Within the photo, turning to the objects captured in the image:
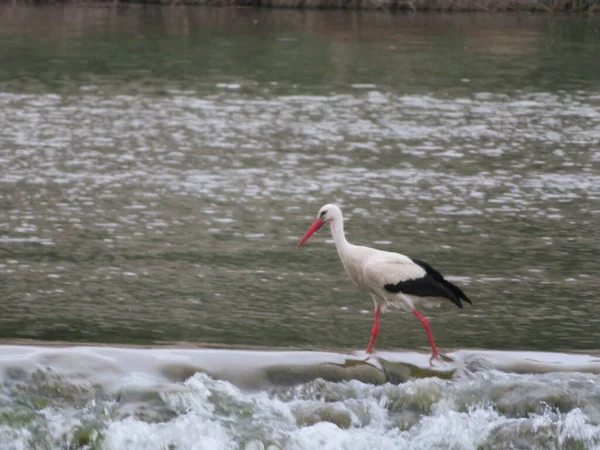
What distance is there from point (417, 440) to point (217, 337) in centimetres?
222

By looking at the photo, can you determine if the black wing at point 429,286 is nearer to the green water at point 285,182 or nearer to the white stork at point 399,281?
the white stork at point 399,281

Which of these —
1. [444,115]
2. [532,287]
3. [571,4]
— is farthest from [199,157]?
[571,4]

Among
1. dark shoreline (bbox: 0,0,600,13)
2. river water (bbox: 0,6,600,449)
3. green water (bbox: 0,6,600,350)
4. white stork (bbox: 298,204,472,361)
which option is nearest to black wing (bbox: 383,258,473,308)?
white stork (bbox: 298,204,472,361)

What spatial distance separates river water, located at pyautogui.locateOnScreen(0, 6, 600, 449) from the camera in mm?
8766

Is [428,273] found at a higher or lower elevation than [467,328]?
higher

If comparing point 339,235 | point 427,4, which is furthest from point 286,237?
point 427,4

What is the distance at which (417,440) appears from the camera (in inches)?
343

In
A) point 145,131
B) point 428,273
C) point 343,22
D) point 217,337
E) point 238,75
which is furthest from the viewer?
point 343,22

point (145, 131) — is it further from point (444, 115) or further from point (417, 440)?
point (417, 440)

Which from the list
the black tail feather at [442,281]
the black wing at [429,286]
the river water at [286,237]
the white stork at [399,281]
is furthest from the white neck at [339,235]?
the river water at [286,237]

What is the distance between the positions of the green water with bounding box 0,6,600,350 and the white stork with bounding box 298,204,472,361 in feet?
2.43

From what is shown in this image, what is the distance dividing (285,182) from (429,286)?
702cm

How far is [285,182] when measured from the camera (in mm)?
16188

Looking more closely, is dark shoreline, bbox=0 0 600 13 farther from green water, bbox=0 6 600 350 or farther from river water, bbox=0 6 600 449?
river water, bbox=0 6 600 449
